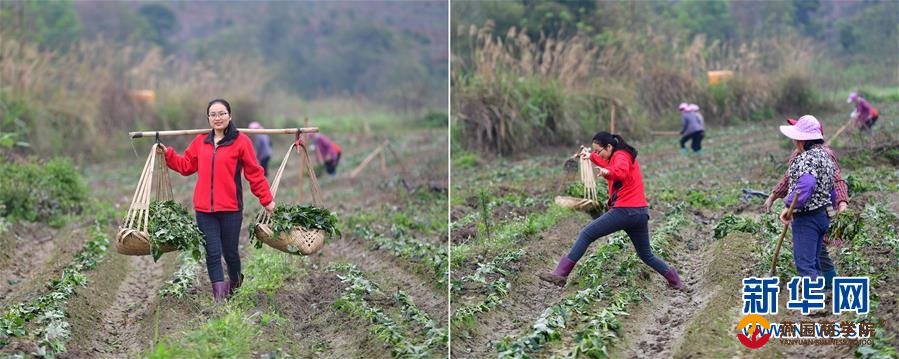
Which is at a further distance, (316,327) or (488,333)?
(316,327)

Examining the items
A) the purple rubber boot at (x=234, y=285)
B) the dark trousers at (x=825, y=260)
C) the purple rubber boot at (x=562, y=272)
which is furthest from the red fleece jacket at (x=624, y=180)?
the purple rubber boot at (x=234, y=285)

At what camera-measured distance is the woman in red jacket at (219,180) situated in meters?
8.91

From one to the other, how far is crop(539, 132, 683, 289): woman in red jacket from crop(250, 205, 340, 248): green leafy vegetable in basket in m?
1.92

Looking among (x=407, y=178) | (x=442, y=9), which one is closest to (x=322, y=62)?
(x=442, y=9)

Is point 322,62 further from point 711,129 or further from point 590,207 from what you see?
point 590,207

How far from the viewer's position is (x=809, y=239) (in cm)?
799

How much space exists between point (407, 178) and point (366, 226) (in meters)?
5.34

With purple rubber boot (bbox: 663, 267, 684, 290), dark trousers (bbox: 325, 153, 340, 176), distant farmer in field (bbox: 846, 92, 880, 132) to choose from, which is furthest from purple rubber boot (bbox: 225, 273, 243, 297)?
dark trousers (bbox: 325, 153, 340, 176)

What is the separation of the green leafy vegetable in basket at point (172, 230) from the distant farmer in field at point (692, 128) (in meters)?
9.85

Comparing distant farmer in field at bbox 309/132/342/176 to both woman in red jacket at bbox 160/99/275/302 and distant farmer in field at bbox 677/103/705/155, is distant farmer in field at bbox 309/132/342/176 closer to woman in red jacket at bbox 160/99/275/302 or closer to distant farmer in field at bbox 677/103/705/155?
distant farmer in field at bbox 677/103/705/155

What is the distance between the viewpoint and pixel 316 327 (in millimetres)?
8852

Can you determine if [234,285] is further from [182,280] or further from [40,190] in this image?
[40,190]

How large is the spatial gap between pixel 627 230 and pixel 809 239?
4.66ft

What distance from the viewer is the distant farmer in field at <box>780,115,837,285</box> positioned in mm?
7961
